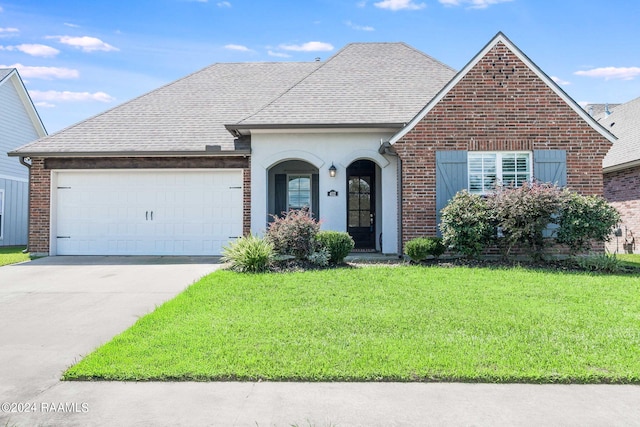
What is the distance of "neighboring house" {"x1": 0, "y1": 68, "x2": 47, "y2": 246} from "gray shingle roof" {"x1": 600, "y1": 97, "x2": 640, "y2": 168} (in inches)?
940

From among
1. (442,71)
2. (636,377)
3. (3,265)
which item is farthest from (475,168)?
(3,265)

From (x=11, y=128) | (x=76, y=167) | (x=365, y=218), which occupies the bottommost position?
(x=365, y=218)

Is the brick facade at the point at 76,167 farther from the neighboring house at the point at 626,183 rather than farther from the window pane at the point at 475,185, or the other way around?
the neighboring house at the point at 626,183

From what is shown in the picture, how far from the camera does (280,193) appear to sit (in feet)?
48.6

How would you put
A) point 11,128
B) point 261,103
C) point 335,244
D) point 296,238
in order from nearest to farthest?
point 296,238
point 335,244
point 261,103
point 11,128

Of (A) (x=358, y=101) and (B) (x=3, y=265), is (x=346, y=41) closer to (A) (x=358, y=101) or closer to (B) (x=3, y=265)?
(A) (x=358, y=101)

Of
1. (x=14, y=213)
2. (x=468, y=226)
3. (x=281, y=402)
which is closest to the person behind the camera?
(x=281, y=402)

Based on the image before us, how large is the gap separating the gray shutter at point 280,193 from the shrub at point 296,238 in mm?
4701

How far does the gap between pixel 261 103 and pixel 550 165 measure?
8.85 m

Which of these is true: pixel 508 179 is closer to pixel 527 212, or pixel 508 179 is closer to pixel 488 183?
pixel 488 183

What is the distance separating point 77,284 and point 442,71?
12.2m

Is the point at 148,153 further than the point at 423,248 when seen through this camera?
Yes

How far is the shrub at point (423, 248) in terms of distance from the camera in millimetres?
9977

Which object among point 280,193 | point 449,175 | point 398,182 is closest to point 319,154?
point 398,182
